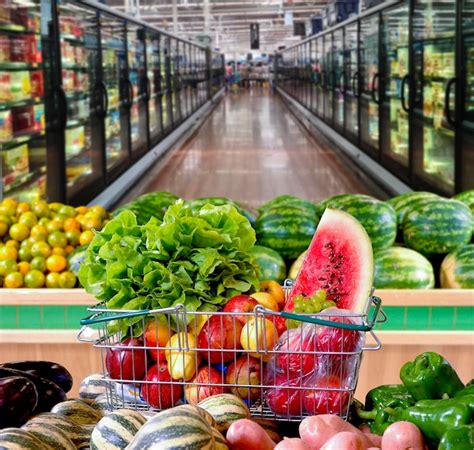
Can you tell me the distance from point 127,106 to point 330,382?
28.5 feet

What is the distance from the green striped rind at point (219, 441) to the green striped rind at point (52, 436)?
29 cm

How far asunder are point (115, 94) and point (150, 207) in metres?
6.46

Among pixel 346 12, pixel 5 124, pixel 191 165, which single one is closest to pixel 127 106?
pixel 191 165

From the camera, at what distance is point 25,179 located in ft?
21.0

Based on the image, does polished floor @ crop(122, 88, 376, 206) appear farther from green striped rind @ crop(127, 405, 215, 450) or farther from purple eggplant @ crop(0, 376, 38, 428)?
green striped rind @ crop(127, 405, 215, 450)

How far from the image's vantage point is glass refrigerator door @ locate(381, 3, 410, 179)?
8.77 meters

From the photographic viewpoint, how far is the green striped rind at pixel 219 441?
1387 millimetres

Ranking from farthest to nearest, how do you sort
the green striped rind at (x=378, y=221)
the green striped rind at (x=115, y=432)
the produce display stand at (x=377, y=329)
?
the green striped rind at (x=378, y=221) → the produce display stand at (x=377, y=329) → the green striped rind at (x=115, y=432)

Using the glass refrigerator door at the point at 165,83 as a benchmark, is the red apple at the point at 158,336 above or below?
below

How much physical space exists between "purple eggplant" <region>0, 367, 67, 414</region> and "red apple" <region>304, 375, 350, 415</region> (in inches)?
22.2

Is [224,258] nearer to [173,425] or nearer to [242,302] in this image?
[242,302]

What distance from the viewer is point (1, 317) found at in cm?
338

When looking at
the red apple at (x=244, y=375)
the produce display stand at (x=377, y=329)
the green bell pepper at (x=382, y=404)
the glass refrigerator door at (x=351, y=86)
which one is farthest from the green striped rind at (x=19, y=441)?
the glass refrigerator door at (x=351, y=86)

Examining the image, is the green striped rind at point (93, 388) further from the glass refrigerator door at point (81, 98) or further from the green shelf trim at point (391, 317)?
the glass refrigerator door at point (81, 98)
